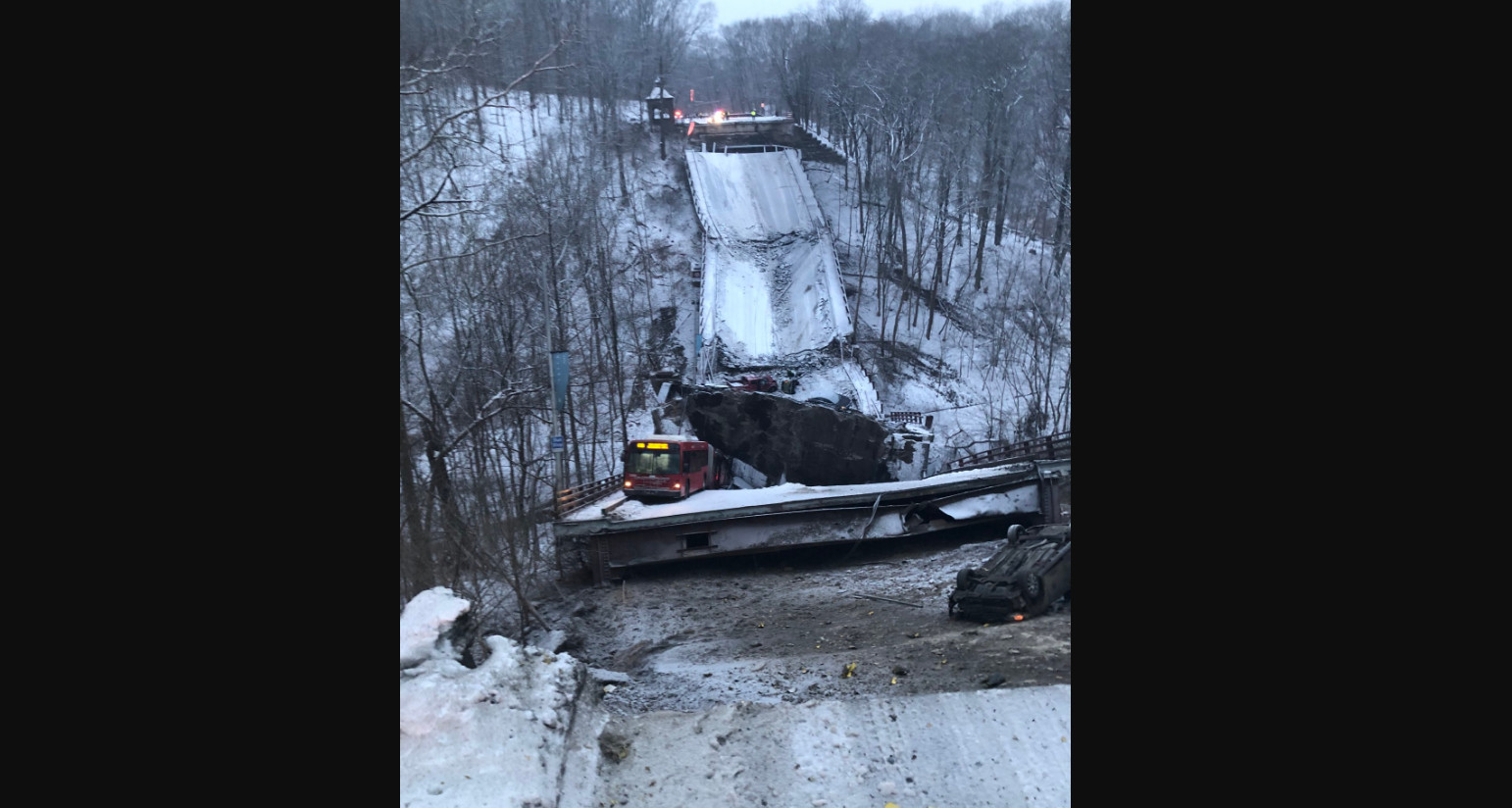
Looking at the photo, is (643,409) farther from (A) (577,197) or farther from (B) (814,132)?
(B) (814,132)

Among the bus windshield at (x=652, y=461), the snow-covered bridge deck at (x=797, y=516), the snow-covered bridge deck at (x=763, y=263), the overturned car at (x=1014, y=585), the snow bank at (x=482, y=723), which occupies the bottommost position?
the snow-covered bridge deck at (x=797, y=516)

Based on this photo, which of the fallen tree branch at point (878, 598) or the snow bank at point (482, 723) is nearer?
the snow bank at point (482, 723)

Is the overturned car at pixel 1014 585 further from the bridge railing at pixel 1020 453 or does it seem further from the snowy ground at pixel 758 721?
the bridge railing at pixel 1020 453

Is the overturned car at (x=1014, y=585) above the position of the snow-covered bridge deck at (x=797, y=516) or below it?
above

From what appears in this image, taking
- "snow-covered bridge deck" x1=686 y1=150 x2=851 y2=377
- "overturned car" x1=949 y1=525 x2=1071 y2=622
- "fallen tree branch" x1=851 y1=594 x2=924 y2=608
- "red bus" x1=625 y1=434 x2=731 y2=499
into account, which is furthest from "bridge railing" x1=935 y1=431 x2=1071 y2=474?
"snow-covered bridge deck" x1=686 y1=150 x2=851 y2=377

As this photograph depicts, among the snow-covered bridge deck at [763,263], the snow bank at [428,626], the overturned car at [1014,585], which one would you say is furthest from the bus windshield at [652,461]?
the snow-covered bridge deck at [763,263]

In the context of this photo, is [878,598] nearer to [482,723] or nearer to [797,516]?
[797,516]
